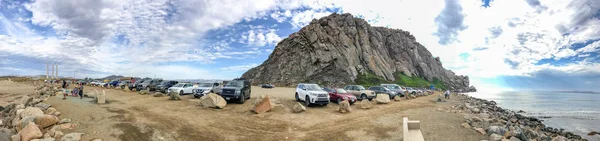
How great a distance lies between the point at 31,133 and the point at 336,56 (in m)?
82.5

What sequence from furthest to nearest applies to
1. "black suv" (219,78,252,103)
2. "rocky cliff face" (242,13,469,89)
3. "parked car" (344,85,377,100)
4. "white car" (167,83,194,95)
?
"rocky cliff face" (242,13,469,89) → "white car" (167,83,194,95) → "parked car" (344,85,377,100) → "black suv" (219,78,252,103)

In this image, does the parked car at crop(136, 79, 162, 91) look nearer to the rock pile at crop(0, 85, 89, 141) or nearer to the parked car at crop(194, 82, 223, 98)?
the parked car at crop(194, 82, 223, 98)

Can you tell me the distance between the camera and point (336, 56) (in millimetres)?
90125

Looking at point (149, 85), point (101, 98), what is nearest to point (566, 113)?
point (101, 98)

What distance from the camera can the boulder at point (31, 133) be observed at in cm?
1065

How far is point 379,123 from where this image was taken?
1527 cm

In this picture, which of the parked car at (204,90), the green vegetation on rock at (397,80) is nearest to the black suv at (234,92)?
the parked car at (204,90)

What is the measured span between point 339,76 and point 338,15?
106ft

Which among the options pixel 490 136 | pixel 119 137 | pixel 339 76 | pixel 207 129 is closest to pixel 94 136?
pixel 119 137

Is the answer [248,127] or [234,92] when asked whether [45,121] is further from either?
[234,92]

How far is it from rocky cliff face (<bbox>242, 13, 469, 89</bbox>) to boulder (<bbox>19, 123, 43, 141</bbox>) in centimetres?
7374

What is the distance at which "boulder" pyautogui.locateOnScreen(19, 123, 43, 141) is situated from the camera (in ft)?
34.9

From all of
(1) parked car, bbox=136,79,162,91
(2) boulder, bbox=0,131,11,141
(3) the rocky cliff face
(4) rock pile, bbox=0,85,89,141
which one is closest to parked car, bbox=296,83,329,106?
(4) rock pile, bbox=0,85,89,141

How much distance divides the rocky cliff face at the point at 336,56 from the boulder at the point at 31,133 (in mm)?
73743
